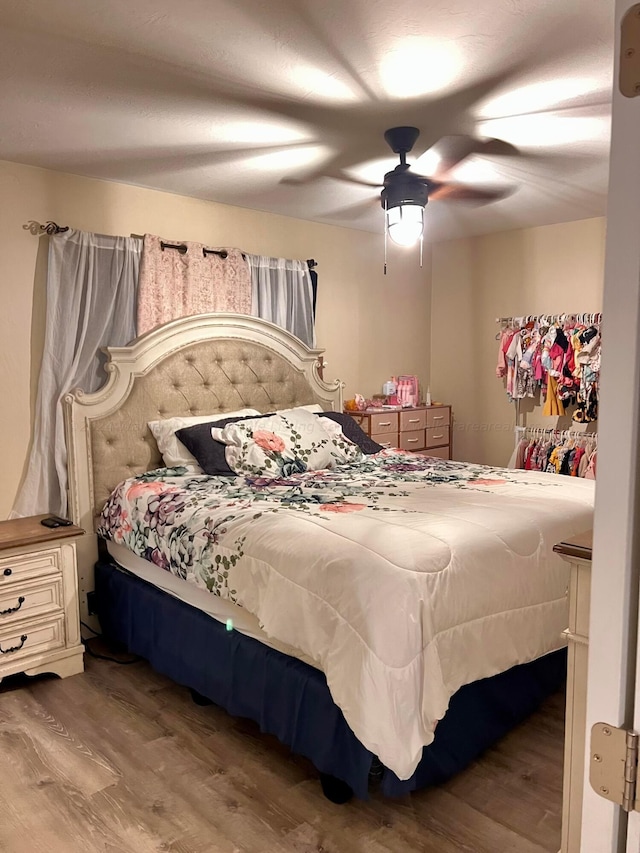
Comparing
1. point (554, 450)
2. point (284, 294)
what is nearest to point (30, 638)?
point (284, 294)

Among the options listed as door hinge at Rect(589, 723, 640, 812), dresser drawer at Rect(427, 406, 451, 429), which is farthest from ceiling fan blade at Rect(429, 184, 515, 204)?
door hinge at Rect(589, 723, 640, 812)

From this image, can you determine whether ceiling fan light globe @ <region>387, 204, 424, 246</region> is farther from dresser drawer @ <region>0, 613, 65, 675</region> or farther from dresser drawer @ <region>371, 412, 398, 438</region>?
dresser drawer @ <region>0, 613, 65, 675</region>

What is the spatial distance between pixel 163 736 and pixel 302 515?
38.9 inches

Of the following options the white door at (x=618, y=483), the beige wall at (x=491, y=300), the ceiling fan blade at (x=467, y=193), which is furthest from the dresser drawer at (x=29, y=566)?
the beige wall at (x=491, y=300)

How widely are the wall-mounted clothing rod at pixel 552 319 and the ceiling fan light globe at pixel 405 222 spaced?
6.26 feet

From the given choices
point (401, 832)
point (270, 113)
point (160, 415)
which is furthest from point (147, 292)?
point (401, 832)

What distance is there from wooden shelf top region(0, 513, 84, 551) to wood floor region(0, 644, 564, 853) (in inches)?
26.5

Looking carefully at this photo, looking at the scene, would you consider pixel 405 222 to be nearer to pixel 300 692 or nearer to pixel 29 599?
pixel 300 692

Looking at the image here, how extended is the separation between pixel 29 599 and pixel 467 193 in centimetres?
324

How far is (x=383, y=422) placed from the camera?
463 centimetres

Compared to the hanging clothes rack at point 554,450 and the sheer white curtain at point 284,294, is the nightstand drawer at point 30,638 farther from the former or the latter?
the hanging clothes rack at point 554,450

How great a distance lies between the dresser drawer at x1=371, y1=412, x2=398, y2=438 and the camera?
4.57m

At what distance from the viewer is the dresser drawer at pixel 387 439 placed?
15.2 ft

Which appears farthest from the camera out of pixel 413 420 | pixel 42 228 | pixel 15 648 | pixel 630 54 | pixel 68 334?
pixel 413 420
